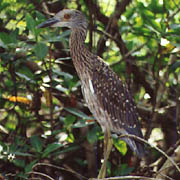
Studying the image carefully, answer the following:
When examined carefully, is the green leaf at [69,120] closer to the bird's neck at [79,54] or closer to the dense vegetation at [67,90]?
the dense vegetation at [67,90]

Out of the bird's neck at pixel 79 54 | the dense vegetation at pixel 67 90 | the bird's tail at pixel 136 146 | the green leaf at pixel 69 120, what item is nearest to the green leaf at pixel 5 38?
the dense vegetation at pixel 67 90

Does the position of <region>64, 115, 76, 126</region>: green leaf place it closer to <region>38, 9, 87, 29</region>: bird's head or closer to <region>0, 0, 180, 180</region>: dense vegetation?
<region>0, 0, 180, 180</region>: dense vegetation

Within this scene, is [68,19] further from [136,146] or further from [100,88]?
[136,146]

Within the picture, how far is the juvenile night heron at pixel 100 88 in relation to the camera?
8.77ft

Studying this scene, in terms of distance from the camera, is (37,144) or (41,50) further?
(37,144)

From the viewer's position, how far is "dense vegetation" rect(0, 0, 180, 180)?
8.80ft

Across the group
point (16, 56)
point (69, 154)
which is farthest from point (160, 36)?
point (69, 154)

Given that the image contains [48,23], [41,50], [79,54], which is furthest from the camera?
[79,54]

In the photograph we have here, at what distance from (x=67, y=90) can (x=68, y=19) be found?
1.64ft

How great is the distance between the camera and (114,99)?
2.86 metres

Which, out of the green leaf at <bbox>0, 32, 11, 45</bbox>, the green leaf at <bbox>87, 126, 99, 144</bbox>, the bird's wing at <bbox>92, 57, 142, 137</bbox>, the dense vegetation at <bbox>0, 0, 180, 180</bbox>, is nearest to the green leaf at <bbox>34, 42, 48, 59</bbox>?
the dense vegetation at <bbox>0, 0, 180, 180</bbox>

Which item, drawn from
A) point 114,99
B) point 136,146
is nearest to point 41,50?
point 114,99

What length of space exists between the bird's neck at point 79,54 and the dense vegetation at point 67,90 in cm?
7

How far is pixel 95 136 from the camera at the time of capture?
285 cm
